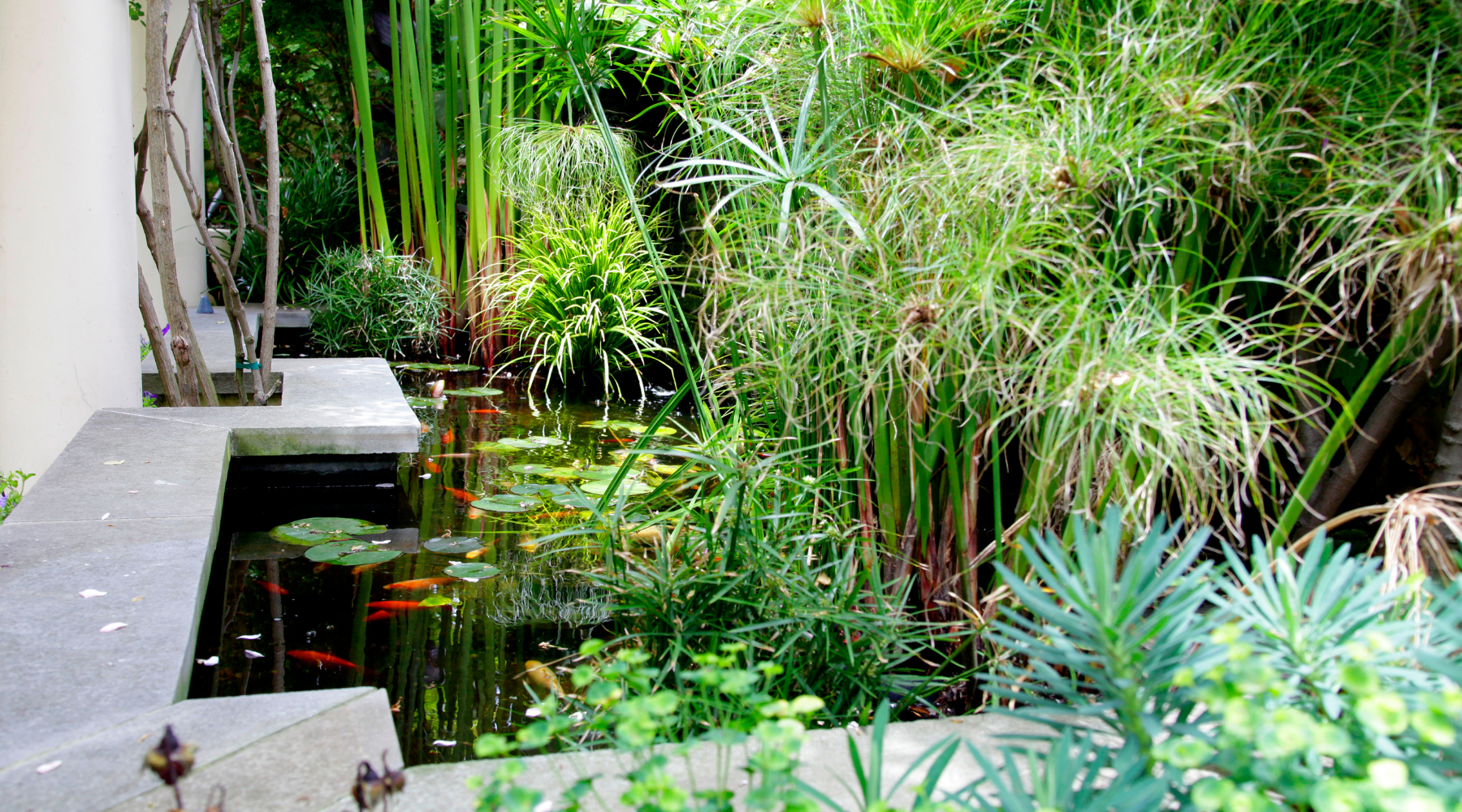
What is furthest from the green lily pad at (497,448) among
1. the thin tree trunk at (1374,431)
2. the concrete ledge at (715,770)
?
the thin tree trunk at (1374,431)

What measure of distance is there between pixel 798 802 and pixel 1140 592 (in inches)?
16.5

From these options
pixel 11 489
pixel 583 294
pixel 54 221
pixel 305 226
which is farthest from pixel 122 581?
pixel 305 226

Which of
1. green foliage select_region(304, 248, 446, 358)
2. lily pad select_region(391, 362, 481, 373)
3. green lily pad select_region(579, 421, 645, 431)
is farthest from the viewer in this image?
green foliage select_region(304, 248, 446, 358)

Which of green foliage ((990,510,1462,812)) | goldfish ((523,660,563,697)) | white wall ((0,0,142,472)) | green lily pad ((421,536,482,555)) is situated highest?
white wall ((0,0,142,472))

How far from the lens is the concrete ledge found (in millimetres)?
1206

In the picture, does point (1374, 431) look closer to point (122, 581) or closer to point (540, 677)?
point (540, 677)

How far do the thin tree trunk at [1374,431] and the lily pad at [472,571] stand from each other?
1.89 m

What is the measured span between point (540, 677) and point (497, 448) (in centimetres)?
200

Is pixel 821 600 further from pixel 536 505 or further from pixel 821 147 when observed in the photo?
pixel 536 505

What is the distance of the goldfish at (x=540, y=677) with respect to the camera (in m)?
2.02

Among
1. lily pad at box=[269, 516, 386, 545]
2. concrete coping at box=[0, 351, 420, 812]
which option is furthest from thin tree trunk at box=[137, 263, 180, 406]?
lily pad at box=[269, 516, 386, 545]

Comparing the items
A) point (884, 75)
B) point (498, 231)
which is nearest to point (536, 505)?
point (884, 75)

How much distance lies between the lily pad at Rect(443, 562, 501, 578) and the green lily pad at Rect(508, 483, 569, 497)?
642mm

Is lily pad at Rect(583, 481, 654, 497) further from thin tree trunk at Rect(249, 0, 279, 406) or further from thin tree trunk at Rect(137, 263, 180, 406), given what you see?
thin tree trunk at Rect(137, 263, 180, 406)
